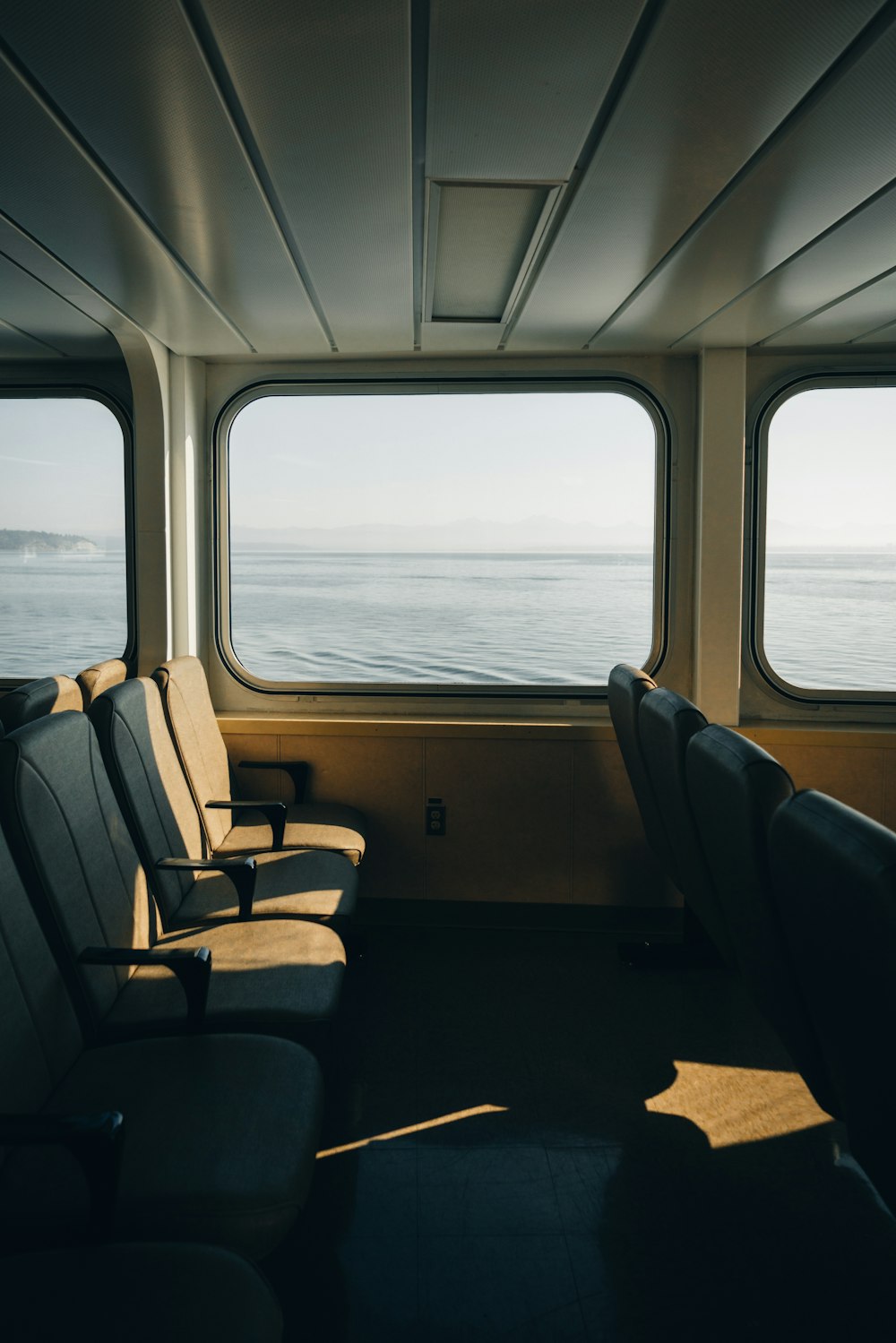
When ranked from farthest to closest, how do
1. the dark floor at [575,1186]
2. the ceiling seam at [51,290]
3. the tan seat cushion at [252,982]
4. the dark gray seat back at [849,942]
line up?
the ceiling seam at [51,290]
the tan seat cushion at [252,982]
the dark floor at [575,1186]
the dark gray seat back at [849,942]

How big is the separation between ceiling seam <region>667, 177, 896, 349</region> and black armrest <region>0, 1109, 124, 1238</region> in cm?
258

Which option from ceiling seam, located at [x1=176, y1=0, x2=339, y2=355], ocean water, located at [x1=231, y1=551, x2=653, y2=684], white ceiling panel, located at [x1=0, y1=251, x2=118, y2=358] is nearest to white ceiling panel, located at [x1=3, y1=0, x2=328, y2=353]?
ceiling seam, located at [x1=176, y1=0, x2=339, y2=355]

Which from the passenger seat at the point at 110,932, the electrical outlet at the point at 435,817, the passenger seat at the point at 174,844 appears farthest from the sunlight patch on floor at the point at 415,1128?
the electrical outlet at the point at 435,817

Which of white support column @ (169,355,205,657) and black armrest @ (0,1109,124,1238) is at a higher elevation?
white support column @ (169,355,205,657)

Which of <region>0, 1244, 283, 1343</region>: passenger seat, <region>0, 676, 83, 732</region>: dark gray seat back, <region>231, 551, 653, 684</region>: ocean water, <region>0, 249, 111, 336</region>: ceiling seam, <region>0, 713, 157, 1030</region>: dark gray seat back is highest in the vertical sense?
<region>0, 249, 111, 336</region>: ceiling seam

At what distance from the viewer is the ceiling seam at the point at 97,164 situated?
5.56ft

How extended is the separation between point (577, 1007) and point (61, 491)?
332cm

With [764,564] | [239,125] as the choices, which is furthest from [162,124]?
[764,564]

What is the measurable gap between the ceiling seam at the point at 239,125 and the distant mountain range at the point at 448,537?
1584 mm

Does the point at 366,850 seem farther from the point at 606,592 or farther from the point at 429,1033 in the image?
the point at 606,592

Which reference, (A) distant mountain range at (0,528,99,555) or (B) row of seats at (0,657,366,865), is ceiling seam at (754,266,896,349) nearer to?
(B) row of seats at (0,657,366,865)

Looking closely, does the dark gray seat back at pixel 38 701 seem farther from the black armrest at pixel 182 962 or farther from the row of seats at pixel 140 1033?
the black armrest at pixel 182 962

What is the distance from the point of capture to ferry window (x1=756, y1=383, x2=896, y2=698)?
405cm

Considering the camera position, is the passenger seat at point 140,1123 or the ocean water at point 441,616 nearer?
the passenger seat at point 140,1123
